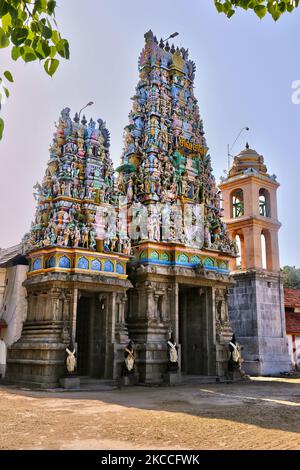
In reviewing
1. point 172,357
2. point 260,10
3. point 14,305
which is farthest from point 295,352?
point 260,10

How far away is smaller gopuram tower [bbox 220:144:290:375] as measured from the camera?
29.1 metres

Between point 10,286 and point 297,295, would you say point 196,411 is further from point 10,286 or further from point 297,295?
point 297,295

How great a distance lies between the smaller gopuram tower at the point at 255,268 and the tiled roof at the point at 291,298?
9.58 ft

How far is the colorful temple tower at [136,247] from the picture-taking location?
21188 millimetres

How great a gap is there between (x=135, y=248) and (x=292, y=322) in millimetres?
13886

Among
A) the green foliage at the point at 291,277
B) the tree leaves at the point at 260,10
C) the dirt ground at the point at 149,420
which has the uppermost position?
the green foliage at the point at 291,277

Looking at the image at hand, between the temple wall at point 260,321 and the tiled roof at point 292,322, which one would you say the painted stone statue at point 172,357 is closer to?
the temple wall at point 260,321

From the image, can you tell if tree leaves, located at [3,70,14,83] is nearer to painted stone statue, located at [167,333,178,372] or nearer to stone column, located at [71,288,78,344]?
stone column, located at [71,288,78,344]

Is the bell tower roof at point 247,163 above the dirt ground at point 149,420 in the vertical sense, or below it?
above

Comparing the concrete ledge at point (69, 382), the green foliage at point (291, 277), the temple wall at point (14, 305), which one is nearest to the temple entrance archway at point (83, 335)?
the temple wall at point (14, 305)

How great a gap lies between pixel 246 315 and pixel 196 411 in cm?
1732

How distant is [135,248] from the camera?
24812mm

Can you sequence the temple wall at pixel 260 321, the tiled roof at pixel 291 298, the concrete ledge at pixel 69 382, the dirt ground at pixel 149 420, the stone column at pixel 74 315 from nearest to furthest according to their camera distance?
the dirt ground at pixel 149 420 < the concrete ledge at pixel 69 382 < the stone column at pixel 74 315 < the temple wall at pixel 260 321 < the tiled roof at pixel 291 298
